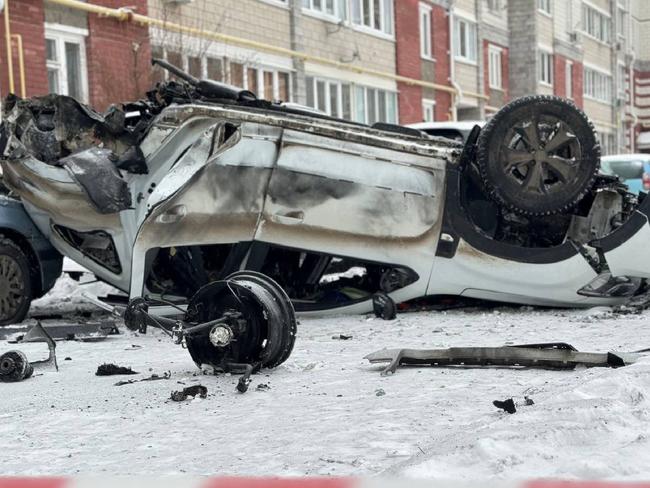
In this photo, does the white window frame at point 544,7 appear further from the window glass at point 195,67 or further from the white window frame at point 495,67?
the window glass at point 195,67

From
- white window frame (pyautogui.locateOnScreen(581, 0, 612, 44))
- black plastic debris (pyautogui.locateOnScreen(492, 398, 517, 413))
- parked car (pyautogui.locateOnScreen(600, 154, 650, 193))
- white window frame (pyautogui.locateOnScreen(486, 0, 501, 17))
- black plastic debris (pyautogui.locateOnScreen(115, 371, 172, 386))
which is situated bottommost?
black plastic debris (pyautogui.locateOnScreen(115, 371, 172, 386))

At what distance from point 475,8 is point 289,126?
2644 cm

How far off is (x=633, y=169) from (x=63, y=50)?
33.9 ft

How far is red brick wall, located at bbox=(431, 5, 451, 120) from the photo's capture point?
28188mm

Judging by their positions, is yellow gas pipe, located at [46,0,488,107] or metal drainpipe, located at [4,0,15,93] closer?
metal drainpipe, located at [4,0,15,93]

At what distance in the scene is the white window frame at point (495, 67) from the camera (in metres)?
33.5

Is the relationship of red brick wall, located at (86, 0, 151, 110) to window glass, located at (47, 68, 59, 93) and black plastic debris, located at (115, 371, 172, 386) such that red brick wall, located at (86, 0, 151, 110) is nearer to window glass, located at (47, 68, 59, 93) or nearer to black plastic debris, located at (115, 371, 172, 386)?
window glass, located at (47, 68, 59, 93)

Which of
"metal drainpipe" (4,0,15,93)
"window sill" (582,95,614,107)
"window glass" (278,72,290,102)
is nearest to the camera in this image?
"metal drainpipe" (4,0,15,93)

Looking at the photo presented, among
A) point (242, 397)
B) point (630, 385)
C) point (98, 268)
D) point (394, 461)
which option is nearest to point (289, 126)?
point (98, 268)

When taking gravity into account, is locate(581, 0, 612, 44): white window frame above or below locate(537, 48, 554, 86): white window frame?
above

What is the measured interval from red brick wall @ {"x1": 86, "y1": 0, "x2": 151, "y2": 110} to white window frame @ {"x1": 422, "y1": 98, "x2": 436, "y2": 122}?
13264 millimetres

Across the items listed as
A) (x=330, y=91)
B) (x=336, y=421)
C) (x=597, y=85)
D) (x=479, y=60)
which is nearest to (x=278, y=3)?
(x=330, y=91)

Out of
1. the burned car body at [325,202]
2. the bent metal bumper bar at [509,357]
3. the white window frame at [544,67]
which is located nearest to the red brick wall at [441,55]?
the white window frame at [544,67]

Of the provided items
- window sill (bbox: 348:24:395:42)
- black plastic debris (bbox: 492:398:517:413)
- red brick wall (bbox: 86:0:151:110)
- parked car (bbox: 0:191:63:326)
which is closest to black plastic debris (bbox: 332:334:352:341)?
black plastic debris (bbox: 492:398:517:413)
